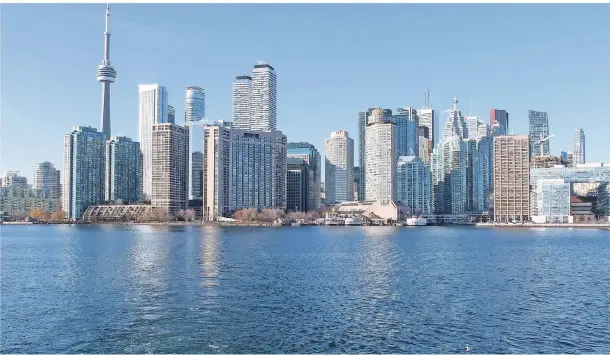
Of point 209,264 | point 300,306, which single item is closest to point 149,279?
point 209,264

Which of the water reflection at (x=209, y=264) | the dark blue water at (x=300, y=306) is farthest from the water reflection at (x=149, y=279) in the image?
the water reflection at (x=209, y=264)

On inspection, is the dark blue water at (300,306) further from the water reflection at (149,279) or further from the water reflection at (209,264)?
the water reflection at (209,264)

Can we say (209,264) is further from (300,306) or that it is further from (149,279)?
(300,306)

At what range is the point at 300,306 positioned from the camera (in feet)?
176

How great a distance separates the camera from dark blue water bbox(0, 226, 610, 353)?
41406 mm

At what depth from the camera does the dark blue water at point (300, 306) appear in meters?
41.4

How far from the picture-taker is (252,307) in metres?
52.7

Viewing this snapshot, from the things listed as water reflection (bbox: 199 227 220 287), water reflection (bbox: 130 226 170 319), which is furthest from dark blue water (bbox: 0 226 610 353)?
water reflection (bbox: 199 227 220 287)

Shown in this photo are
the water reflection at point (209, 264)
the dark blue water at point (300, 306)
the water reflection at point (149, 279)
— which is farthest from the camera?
the water reflection at point (209, 264)

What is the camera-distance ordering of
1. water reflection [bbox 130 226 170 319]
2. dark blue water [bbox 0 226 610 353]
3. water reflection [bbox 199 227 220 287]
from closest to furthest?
1. dark blue water [bbox 0 226 610 353]
2. water reflection [bbox 130 226 170 319]
3. water reflection [bbox 199 227 220 287]

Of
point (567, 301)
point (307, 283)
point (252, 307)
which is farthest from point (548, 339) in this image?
point (307, 283)

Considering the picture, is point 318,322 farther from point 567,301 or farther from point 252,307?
point 567,301

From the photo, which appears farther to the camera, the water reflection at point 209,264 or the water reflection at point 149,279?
the water reflection at point 209,264

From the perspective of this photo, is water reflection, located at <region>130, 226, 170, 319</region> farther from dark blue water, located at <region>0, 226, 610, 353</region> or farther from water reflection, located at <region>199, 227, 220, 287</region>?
water reflection, located at <region>199, 227, 220, 287</region>
